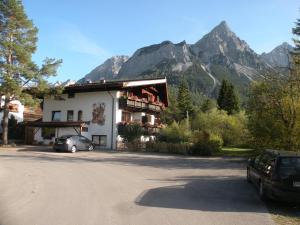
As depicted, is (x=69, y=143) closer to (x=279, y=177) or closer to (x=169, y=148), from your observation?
(x=169, y=148)

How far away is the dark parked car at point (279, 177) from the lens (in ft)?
34.8

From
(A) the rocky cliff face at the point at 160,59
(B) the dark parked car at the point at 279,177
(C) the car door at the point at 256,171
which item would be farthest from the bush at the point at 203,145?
(A) the rocky cliff face at the point at 160,59

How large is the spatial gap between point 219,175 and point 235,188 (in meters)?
3.90

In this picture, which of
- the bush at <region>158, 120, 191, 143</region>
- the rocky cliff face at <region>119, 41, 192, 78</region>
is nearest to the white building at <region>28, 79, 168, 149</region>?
the bush at <region>158, 120, 191, 143</region>

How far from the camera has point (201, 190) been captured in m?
13.4

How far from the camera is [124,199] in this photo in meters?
11.2

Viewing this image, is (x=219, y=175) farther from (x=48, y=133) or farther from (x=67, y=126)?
(x=48, y=133)

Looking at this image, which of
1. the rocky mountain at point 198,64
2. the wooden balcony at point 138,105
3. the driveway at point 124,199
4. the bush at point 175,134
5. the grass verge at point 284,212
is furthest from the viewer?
the rocky mountain at point 198,64

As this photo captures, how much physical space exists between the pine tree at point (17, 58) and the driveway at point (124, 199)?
20.8 m

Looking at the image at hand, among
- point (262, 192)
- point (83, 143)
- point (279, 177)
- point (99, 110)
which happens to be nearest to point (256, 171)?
point (262, 192)

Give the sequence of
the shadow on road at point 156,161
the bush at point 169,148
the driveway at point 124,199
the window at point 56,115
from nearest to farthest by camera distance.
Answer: the driveway at point 124,199, the shadow on road at point 156,161, the bush at point 169,148, the window at point 56,115

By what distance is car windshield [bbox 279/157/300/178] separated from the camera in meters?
10.9

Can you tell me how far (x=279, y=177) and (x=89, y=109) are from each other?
32.7 metres

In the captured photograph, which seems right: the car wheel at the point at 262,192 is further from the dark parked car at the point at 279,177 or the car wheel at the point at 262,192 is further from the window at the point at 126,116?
the window at the point at 126,116
